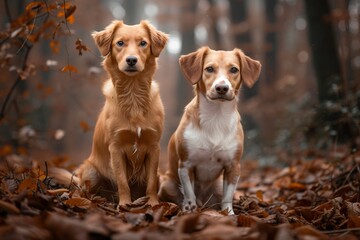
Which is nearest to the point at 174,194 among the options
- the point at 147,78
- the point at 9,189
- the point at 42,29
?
the point at 147,78

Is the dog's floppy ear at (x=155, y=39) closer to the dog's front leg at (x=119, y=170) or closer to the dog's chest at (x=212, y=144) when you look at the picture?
the dog's chest at (x=212, y=144)

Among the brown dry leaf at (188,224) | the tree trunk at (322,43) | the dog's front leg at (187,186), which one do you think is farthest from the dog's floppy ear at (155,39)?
the tree trunk at (322,43)

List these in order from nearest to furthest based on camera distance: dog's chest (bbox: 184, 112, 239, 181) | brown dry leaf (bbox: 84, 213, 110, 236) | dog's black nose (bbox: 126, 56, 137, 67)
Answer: brown dry leaf (bbox: 84, 213, 110, 236), dog's black nose (bbox: 126, 56, 137, 67), dog's chest (bbox: 184, 112, 239, 181)

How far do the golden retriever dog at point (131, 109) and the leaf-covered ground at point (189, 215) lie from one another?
45 centimetres

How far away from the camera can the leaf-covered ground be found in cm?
206

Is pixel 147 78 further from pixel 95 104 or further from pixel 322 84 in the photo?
pixel 95 104

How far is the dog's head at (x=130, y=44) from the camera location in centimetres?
371

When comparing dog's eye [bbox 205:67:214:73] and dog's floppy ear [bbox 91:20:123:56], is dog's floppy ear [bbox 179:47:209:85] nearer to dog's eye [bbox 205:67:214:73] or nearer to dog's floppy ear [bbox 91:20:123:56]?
dog's eye [bbox 205:67:214:73]

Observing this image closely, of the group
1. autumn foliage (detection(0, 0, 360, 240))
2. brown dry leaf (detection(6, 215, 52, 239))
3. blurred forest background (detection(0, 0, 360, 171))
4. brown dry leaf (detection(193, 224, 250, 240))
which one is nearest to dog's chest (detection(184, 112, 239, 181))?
autumn foliage (detection(0, 0, 360, 240))

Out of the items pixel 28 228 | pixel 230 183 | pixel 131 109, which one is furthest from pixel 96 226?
pixel 230 183

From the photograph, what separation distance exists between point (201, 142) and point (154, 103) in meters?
0.61

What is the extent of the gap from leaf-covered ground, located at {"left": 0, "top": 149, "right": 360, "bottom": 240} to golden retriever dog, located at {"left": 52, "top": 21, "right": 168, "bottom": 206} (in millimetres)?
451

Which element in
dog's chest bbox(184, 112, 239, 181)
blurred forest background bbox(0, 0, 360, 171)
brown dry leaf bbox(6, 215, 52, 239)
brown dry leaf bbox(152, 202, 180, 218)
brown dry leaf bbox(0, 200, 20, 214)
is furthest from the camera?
blurred forest background bbox(0, 0, 360, 171)

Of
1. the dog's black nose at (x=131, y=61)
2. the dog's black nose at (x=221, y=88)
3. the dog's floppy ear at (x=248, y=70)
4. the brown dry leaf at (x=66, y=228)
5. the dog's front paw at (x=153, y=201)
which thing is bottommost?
the dog's front paw at (x=153, y=201)
